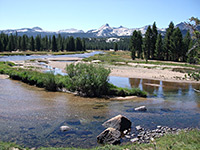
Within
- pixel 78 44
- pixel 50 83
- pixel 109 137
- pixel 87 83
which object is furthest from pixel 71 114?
pixel 78 44

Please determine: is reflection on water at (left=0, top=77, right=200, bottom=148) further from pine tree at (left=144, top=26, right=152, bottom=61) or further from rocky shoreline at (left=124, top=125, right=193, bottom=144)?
pine tree at (left=144, top=26, right=152, bottom=61)

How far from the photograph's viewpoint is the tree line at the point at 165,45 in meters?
72.9

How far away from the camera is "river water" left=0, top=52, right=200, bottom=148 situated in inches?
531

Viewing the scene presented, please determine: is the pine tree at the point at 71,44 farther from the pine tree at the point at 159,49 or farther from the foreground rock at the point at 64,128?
the foreground rock at the point at 64,128

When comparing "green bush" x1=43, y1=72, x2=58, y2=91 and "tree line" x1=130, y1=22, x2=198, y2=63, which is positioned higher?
"tree line" x1=130, y1=22, x2=198, y2=63

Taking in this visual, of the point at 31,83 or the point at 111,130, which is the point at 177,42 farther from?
the point at 111,130

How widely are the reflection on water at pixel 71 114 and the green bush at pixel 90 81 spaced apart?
5.16ft

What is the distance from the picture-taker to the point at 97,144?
41.1 ft

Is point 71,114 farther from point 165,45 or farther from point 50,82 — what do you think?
point 165,45

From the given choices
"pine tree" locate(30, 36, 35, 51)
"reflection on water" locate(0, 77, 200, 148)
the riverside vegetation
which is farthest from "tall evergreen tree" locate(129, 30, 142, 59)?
"pine tree" locate(30, 36, 35, 51)

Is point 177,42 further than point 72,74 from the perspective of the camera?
Yes

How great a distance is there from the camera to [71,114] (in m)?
18.7

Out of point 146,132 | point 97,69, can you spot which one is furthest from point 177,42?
point 146,132

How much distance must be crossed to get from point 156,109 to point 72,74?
1315cm
